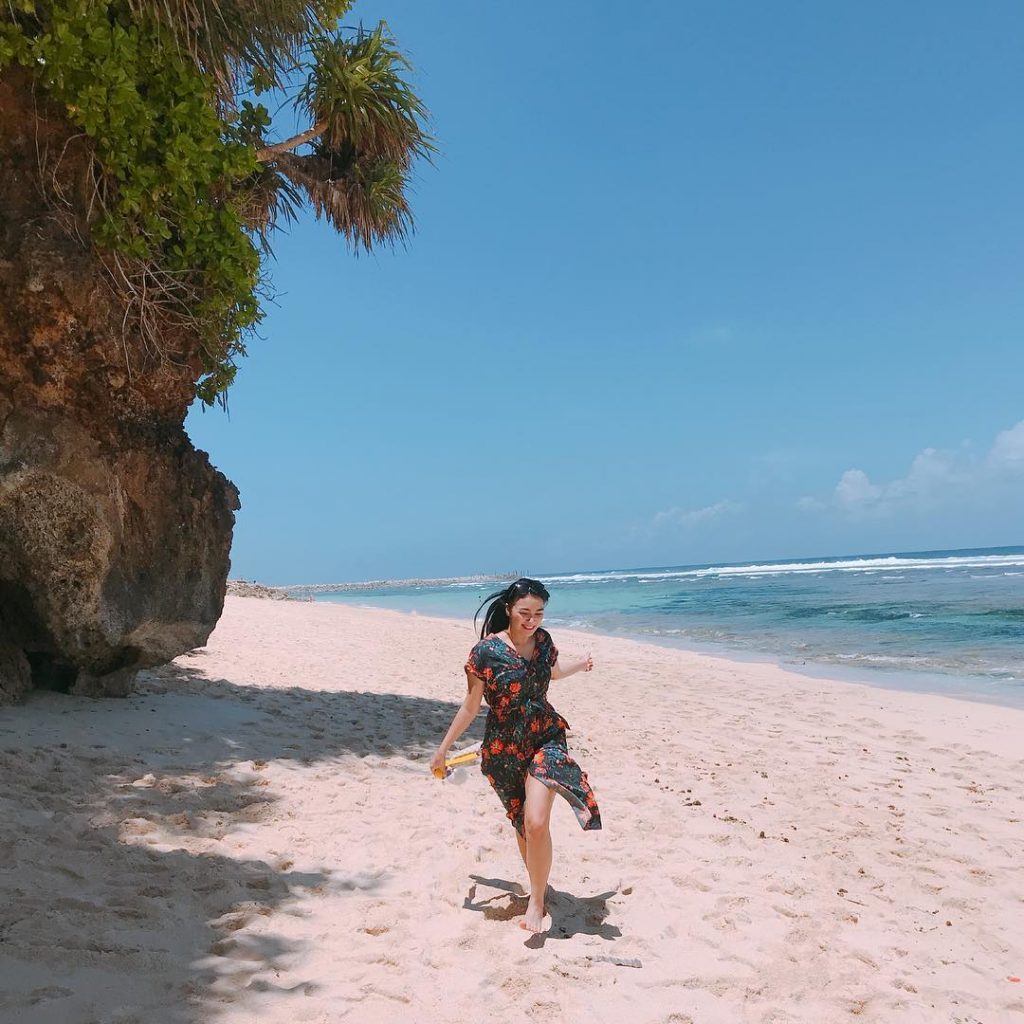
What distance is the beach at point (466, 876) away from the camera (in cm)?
278

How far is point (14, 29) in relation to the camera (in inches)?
178

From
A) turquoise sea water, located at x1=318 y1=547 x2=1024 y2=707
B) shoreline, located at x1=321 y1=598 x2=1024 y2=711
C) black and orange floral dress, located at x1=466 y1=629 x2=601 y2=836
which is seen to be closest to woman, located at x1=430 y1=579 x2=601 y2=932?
black and orange floral dress, located at x1=466 y1=629 x2=601 y2=836

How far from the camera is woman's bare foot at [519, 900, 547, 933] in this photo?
10.8ft

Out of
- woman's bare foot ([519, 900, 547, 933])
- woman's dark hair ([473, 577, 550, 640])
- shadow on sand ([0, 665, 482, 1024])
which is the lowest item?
woman's bare foot ([519, 900, 547, 933])

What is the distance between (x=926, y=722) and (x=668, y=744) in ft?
10.2

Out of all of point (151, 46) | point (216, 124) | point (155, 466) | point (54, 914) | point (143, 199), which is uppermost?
point (151, 46)

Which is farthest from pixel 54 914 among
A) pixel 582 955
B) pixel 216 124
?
pixel 216 124

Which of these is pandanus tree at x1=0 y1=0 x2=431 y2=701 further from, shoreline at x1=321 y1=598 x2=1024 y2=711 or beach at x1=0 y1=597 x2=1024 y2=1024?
shoreline at x1=321 y1=598 x2=1024 y2=711

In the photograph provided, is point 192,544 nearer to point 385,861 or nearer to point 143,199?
point 143,199

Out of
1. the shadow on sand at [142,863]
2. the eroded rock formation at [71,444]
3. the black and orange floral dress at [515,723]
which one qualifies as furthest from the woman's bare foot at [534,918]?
the eroded rock formation at [71,444]

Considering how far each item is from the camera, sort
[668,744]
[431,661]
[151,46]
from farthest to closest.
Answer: [431,661] < [668,744] < [151,46]

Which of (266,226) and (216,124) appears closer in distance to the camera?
(216,124)

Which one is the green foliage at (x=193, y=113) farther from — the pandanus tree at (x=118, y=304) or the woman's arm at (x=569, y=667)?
the woman's arm at (x=569, y=667)

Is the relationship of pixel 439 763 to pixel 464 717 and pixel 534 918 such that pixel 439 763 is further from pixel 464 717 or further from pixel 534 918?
pixel 534 918
